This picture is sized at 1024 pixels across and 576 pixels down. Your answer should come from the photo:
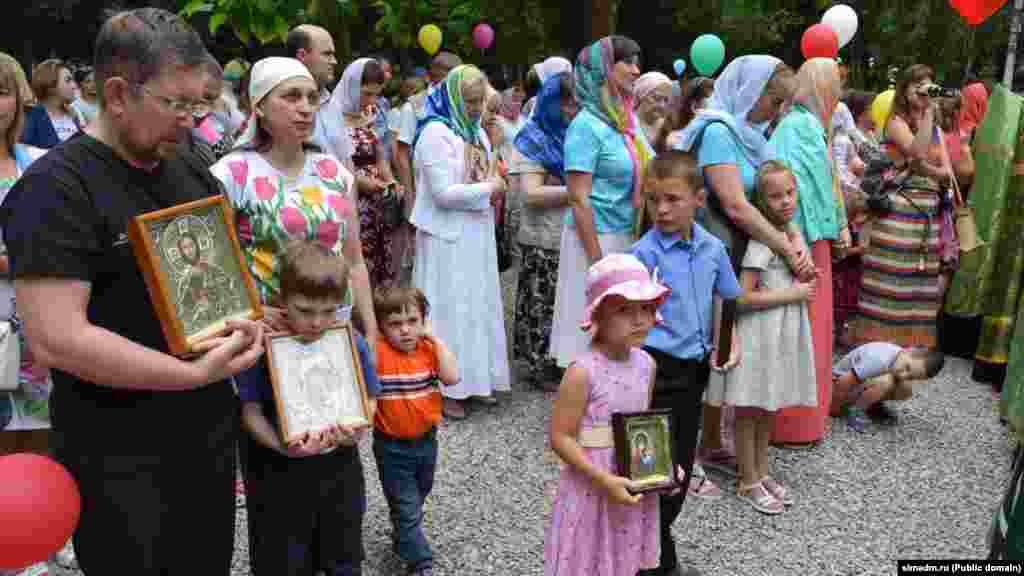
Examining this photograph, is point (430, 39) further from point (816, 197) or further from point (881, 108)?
point (816, 197)

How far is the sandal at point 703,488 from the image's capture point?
4.23 metres

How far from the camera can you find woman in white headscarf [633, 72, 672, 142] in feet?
18.3

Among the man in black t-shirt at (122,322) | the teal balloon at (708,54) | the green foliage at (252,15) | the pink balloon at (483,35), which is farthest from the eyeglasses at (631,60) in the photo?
the pink balloon at (483,35)

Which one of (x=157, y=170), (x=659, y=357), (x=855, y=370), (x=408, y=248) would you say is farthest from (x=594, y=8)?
(x=157, y=170)

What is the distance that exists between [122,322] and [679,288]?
207cm

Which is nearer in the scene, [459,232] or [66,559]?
[66,559]

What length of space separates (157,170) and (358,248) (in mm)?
1117

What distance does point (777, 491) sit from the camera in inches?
165

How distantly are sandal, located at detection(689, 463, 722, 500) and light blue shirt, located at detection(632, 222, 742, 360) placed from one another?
1170 mm

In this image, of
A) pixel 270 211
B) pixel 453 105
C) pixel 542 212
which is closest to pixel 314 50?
pixel 453 105

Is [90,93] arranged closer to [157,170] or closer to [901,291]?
[157,170]

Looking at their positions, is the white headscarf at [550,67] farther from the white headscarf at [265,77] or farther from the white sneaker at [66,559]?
the white sneaker at [66,559]

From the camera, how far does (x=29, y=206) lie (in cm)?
173

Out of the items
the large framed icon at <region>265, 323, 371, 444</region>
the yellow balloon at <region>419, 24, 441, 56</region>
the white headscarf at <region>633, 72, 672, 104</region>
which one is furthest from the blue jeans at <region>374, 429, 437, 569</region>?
the yellow balloon at <region>419, 24, 441, 56</region>
